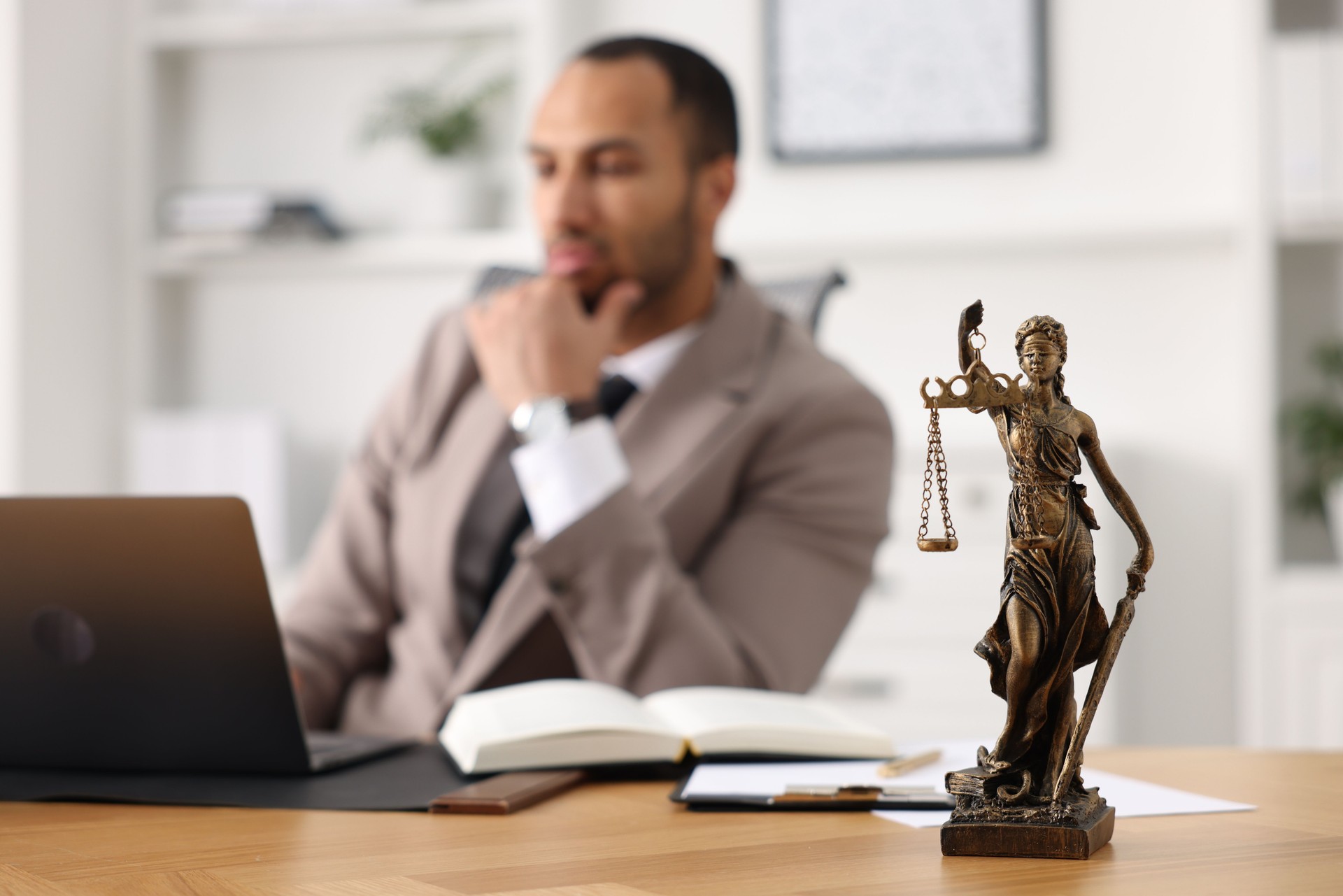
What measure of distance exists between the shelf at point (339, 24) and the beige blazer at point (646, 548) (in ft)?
4.97

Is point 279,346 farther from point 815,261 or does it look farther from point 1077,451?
point 1077,451

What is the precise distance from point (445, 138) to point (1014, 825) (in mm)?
2506

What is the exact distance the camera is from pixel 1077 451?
0.61m

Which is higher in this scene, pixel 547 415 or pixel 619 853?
pixel 547 415

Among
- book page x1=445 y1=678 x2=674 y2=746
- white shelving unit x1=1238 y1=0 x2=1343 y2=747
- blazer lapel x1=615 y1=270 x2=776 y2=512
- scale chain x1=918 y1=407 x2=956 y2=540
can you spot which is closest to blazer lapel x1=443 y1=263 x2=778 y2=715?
blazer lapel x1=615 y1=270 x2=776 y2=512

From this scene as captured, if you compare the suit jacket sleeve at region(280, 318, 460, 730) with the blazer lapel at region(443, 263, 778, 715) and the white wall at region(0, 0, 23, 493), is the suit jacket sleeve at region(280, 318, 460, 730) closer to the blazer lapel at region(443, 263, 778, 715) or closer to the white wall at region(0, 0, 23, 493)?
the blazer lapel at region(443, 263, 778, 715)

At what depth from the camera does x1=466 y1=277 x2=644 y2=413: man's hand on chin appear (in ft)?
4.65

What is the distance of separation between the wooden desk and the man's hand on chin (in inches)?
26.5

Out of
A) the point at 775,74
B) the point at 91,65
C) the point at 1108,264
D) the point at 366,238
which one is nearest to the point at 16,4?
the point at 91,65

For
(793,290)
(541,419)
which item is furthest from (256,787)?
(793,290)

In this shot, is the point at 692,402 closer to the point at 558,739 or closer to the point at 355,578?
the point at 355,578

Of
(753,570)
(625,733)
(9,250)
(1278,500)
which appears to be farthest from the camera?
(9,250)

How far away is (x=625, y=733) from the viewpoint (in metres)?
0.86

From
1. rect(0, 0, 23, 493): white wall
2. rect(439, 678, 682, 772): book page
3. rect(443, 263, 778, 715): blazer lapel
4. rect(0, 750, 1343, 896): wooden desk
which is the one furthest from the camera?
rect(0, 0, 23, 493): white wall
